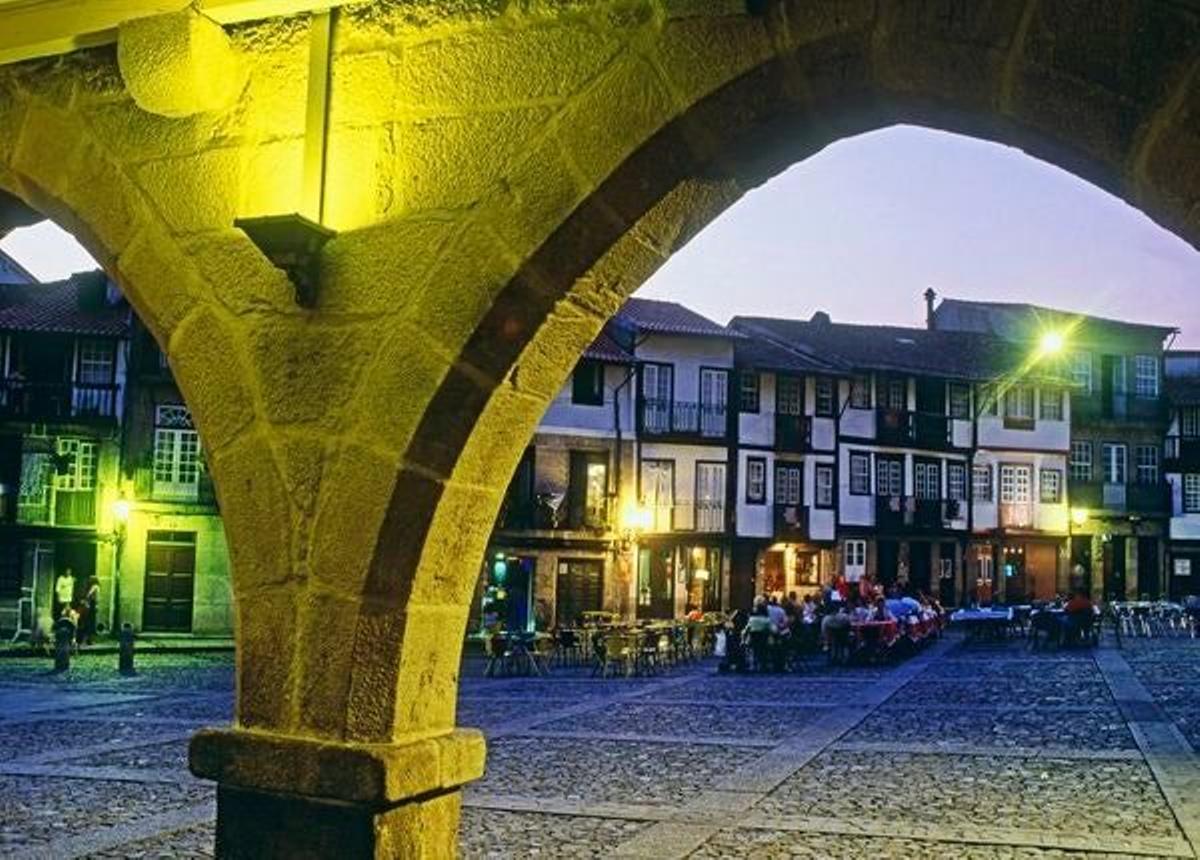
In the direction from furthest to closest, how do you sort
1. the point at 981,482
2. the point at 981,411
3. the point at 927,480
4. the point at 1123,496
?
the point at 1123,496 < the point at 981,411 < the point at 981,482 < the point at 927,480

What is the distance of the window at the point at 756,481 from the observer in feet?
106

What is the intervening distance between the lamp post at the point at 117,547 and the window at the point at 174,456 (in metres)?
0.77

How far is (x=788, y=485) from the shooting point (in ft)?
108

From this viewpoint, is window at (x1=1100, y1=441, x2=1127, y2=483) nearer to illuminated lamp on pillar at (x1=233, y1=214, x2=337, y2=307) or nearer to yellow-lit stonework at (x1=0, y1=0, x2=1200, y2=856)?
yellow-lit stonework at (x1=0, y1=0, x2=1200, y2=856)

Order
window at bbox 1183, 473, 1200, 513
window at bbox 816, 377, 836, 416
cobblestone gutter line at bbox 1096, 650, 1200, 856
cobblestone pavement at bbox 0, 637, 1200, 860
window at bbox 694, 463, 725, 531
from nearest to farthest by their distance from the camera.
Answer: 1. cobblestone pavement at bbox 0, 637, 1200, 860
2. cobblestone gutter line at bbox 1096, 650, 1200, 856
3. window at bbox 694, 463, 725, 531
4. window at bbox 816, 377, 836, 416
5. window at bbox 1183, 473, 1200, 513

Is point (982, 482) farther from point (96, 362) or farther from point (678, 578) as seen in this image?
point (96, 362)

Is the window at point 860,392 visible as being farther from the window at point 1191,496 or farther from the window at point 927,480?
the window at point 1191,496

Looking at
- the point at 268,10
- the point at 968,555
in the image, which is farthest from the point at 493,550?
the point at 268,10

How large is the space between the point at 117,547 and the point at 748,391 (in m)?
15.3

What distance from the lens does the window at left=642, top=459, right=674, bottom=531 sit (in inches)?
1206

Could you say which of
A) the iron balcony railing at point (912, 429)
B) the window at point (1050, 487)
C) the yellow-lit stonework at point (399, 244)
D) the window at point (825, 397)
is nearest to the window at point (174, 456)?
the window at point (825, 397)

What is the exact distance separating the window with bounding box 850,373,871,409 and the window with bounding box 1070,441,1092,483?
25.9 ft

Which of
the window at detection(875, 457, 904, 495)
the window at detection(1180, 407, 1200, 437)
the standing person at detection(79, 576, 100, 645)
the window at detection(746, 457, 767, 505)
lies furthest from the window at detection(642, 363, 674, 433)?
the window at detection(1180, 407, 1200, 437)

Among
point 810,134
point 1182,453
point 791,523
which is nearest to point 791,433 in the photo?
point 791,523
